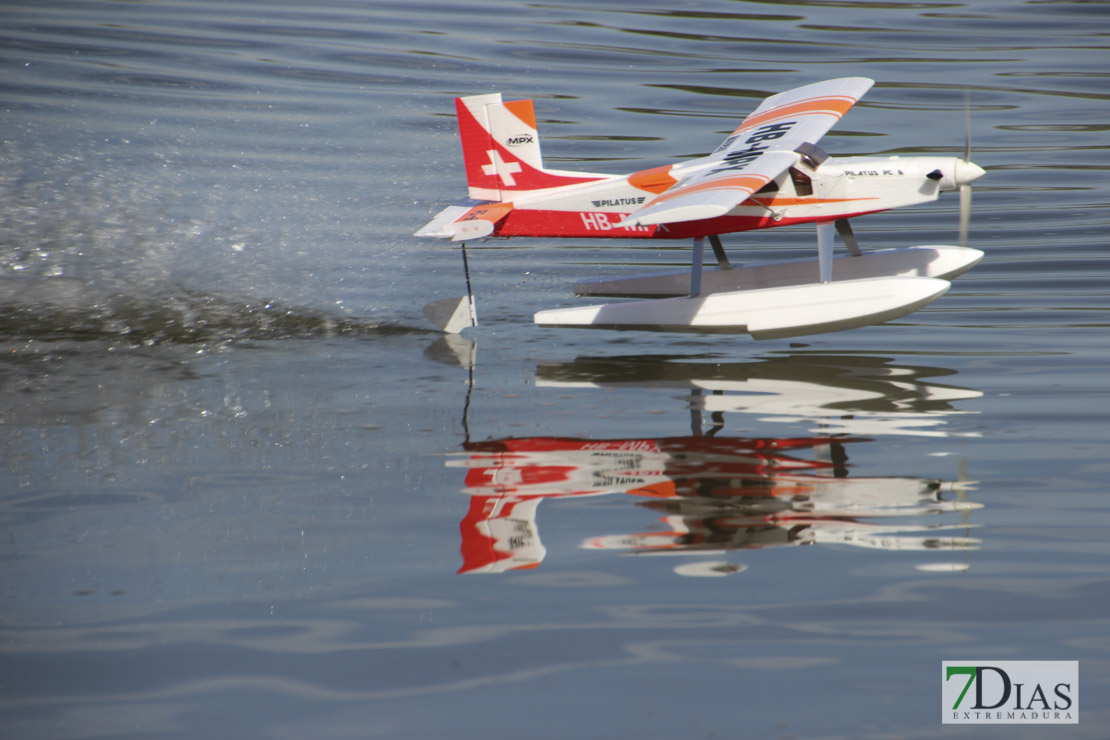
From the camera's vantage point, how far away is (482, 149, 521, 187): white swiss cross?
1047 centimetres

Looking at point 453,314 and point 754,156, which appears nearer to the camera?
point 754,156

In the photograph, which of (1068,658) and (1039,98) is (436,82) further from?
(1068,658)

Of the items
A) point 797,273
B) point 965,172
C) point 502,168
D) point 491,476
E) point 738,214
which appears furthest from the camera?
point 502,168

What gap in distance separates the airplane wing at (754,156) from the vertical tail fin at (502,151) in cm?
123

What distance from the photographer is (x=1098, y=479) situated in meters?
6.34

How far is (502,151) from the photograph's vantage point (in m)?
10.5

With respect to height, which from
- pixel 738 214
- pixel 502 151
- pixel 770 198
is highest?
pixel 502 151

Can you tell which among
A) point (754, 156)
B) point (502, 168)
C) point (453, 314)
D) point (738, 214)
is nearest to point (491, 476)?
point (453, 314)

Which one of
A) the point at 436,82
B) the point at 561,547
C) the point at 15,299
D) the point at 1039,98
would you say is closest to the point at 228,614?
the point at 561,547

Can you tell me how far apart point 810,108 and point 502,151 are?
127 inches

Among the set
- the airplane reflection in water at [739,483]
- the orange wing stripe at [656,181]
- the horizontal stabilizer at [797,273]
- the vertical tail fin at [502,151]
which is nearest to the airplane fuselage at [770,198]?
the orange wing stripe at [656,181]

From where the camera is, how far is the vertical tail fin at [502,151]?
10422mm

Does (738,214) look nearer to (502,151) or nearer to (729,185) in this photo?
(729,185)

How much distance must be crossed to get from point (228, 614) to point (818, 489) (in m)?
3.32
